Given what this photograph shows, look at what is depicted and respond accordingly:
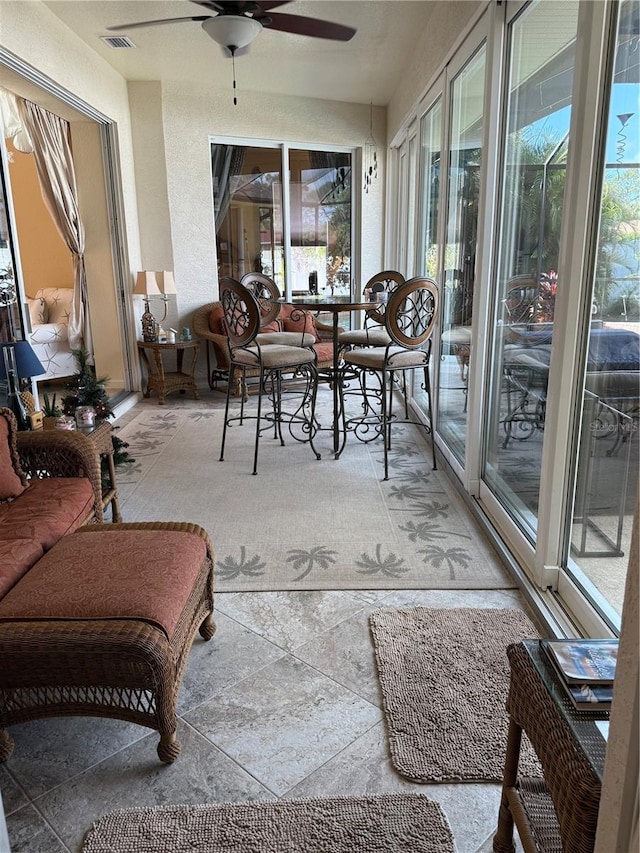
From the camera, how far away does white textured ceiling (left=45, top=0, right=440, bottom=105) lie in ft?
13.0

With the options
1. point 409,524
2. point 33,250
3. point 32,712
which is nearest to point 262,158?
point 33,250

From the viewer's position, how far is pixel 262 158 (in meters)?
6.46

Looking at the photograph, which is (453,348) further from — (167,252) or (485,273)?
(167,252)

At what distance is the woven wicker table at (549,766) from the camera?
38.1 inches

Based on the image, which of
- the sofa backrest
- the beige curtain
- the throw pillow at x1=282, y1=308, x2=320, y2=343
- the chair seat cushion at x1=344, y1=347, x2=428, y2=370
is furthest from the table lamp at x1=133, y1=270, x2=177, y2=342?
the chair seat cushion at x1=344, y1=347, x2=428, y2=370

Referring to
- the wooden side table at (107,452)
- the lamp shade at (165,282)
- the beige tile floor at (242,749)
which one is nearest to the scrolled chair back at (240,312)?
the wooden side table at (107,452)

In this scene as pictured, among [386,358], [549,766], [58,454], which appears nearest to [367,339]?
[386,358]

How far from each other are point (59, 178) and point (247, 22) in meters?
Result: 3.32

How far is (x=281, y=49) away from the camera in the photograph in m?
4.75

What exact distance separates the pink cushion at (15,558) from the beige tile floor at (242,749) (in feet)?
Result: 1.47

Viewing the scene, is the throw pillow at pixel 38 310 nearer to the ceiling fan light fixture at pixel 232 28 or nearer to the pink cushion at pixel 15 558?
the ceiling fan light fixture at pixel 232 28

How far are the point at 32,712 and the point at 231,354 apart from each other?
2.64m

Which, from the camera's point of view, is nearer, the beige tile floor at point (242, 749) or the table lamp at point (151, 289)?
the beige tile floor at point (242, 749)

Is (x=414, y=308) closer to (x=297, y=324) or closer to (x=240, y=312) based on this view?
(x=240, y=312)
